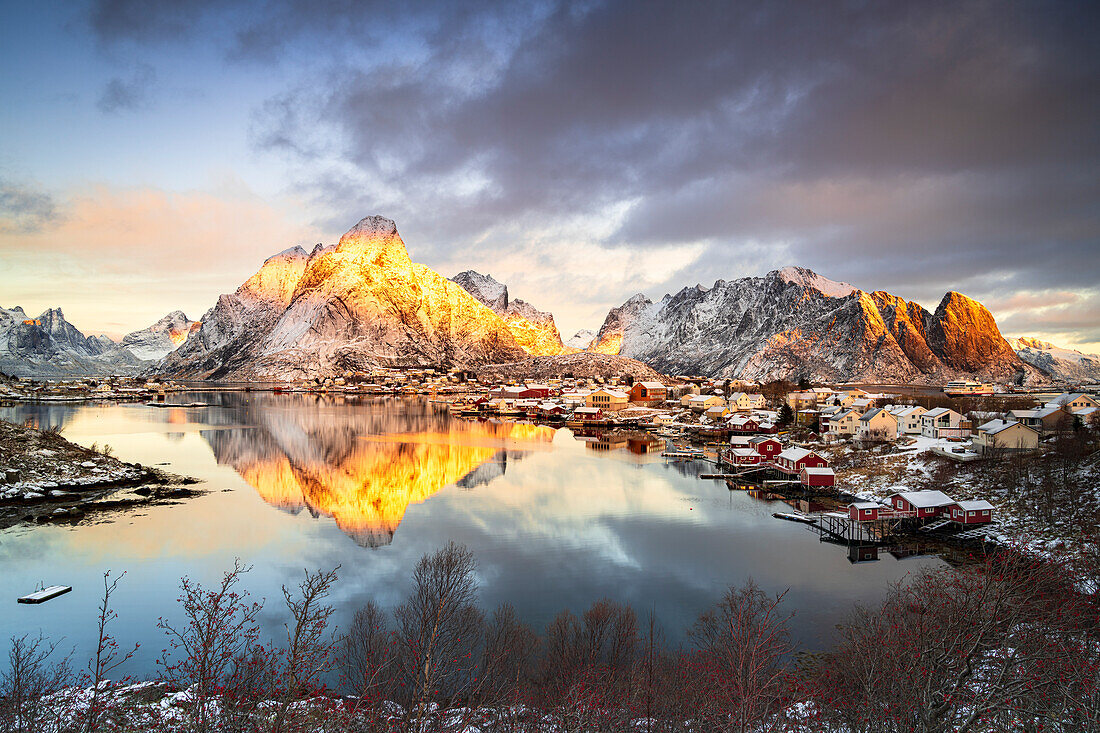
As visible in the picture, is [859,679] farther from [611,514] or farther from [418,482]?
[418,482]

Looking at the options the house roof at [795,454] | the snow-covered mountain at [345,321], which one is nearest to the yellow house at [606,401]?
the house roof at [795,454]

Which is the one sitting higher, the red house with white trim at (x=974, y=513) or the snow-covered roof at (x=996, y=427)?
the snow-covered roof at (x=996, y=427)

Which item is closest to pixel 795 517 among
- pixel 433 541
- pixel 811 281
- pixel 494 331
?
pixel 433 541

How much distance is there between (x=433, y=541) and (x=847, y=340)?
114481 millimetres

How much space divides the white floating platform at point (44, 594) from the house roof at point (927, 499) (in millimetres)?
25022

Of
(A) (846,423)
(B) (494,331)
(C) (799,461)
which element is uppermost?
(B) (494,331)

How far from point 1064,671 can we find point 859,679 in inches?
110

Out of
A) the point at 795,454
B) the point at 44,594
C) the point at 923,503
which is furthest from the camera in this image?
the point at 795,454

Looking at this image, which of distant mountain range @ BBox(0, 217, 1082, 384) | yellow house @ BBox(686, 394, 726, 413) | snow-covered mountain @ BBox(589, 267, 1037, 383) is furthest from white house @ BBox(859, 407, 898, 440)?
distant mountain range @ BBox(0, 217, 1082, 384)

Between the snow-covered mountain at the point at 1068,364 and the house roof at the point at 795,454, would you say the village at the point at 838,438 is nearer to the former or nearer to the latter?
the house roof at the point at 795,454

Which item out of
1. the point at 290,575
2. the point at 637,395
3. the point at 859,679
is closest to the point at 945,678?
the point at 859,679

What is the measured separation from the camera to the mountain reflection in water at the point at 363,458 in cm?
2286

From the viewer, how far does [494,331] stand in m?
138

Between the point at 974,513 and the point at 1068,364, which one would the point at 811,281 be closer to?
the point at 1068,364
